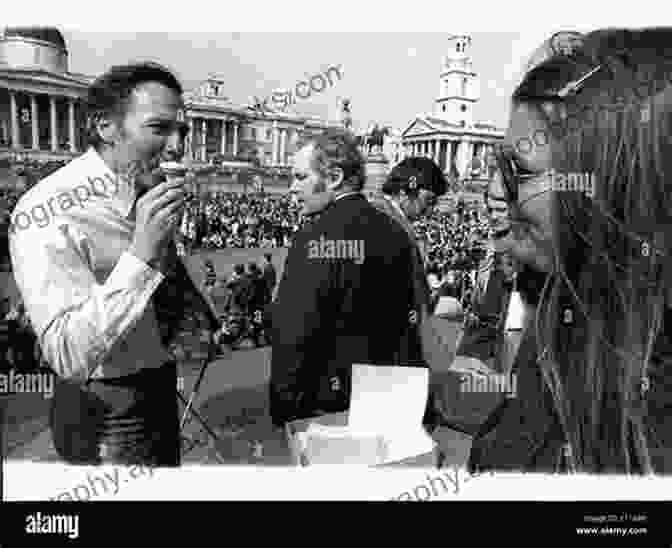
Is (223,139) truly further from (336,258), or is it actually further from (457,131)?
(457,131)

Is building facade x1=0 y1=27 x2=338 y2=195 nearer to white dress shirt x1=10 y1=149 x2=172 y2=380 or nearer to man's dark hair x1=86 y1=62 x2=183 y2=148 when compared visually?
man's dark hair x1=86 y1=62 x2=183 y2=148

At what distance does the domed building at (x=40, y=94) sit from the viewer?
231 cm

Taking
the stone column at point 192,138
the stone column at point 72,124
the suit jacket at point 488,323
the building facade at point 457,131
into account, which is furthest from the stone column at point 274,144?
the suit jacket at point 488,323

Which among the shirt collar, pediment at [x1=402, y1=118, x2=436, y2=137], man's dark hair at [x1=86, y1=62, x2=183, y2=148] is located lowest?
the shirt collar

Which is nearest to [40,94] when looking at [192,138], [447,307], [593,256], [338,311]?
[192,138]

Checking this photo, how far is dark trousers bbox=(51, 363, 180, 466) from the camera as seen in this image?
2.38 metres

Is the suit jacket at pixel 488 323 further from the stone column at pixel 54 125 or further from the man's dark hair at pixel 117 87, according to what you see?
the stone column at pixel 54 125

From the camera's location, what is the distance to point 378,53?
2469 millimetres

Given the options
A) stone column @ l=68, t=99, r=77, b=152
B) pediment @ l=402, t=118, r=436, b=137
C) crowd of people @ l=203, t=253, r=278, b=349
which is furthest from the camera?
pediment @ l=402, t=118, r=436, b=137

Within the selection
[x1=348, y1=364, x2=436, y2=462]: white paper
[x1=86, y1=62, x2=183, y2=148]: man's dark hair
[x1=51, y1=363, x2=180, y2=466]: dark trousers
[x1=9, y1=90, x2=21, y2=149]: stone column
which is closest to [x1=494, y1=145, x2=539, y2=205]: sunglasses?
[x1=348, y1=364, x2=436, y2=462]: white paper

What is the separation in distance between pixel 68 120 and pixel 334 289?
1351 mm

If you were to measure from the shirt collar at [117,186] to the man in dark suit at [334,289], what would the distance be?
0.70 meters

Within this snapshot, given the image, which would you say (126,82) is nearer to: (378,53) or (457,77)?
(378,53)
